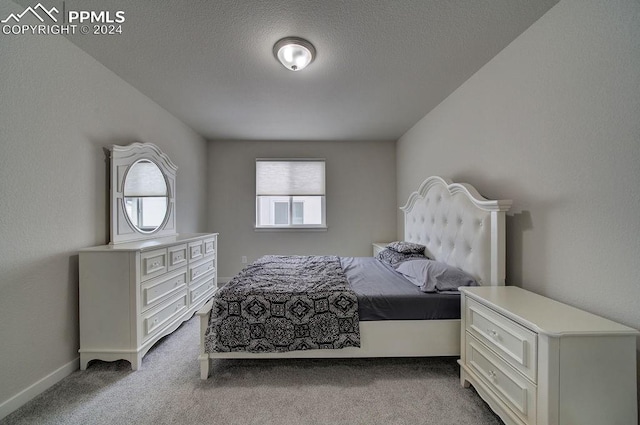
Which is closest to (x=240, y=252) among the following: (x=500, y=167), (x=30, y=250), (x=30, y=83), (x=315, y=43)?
(x=30, y=250)

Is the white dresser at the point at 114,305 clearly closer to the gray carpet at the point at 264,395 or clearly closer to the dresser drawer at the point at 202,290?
the gray carpet at the point at 264,395

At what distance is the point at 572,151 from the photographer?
1.36 metres

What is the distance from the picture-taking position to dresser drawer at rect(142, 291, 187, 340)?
1.94 meters

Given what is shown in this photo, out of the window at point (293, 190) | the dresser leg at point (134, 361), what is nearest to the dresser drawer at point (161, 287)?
the dresser leg at point (134, 361)

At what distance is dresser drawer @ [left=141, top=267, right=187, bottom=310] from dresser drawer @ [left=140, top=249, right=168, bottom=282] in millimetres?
53

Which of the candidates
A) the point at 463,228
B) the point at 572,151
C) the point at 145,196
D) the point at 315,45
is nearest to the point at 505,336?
the point at 463,228

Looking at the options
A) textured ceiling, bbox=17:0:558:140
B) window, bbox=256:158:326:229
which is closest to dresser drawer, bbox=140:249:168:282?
textured ceiling, bbox=17:0:558:140

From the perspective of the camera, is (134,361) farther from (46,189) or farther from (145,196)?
(145,196)

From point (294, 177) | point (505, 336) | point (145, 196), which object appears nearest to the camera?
point (505, 336)

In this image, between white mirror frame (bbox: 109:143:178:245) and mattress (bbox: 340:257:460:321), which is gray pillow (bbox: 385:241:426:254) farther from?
white mirror frame (bbox: 109:143:178:245)

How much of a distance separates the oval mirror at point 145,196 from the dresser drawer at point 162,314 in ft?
2.71

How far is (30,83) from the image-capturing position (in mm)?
1548

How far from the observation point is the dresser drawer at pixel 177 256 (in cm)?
230

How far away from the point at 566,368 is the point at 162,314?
8.87ft
